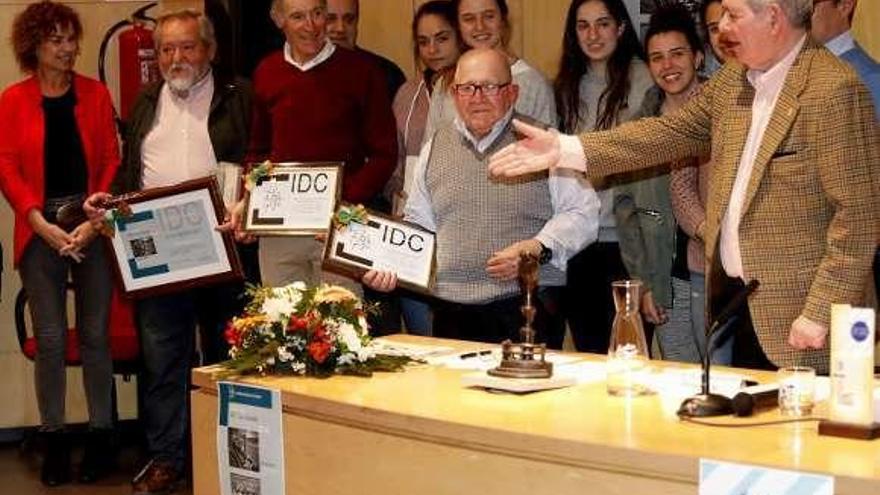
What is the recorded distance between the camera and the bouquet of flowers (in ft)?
13.0

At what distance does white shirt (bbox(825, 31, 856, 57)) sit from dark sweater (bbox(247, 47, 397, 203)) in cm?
168

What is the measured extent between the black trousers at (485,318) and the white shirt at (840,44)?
113 centimetres

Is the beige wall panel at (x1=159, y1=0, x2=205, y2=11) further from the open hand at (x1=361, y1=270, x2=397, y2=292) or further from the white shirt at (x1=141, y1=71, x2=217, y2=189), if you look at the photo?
the open hand at (x1=361, y1=270, x2=397, y2=292)

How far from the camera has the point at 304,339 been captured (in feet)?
13.1

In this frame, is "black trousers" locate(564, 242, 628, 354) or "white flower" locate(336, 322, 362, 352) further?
"black trousers" locate(564, 242, 628, 354)

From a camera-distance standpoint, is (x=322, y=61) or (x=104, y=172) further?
(x=104, y=172)

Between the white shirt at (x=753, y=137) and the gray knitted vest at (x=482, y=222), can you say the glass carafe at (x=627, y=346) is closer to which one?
the white shirt at (x=753, y=137)

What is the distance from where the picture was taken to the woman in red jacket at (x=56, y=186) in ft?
20.2

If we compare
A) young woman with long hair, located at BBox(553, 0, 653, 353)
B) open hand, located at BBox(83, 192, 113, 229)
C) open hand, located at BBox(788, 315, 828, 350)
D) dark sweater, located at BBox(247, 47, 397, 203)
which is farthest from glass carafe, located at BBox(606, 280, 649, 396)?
open hand, located at BBox(83, 192, 113, 229)

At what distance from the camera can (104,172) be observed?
6.25m

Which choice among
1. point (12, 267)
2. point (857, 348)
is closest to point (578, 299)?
point (857, 348)

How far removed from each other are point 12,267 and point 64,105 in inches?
43.2

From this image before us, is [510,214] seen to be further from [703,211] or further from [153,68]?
[153,68]

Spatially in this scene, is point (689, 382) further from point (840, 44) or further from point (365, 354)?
point (840, 44)
